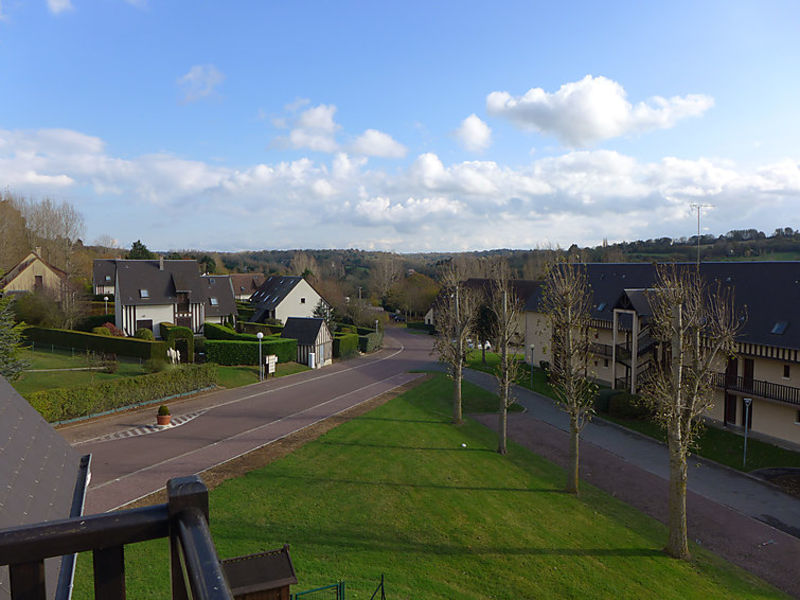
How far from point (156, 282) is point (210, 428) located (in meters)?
26.0

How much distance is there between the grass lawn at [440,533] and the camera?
11.3m

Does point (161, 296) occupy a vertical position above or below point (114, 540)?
below

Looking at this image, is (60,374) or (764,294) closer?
(764,294)

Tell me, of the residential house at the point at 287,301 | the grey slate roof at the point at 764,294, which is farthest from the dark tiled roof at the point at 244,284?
the grey slate roof at the point at 764,294

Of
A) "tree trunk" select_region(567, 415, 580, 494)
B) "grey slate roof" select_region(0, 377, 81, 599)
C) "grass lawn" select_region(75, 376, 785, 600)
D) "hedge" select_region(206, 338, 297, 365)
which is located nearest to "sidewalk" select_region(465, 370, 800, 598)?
"grass lawn" select_region(75, 376, 785, 600)

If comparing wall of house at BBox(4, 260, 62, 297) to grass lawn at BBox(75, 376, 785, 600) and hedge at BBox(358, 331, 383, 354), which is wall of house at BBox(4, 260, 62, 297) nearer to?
hedge at BBox(358, 331, 383, 354)

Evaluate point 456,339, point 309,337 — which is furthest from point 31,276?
point 456,339

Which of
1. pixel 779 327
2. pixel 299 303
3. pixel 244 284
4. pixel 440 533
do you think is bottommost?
pixel 440 533

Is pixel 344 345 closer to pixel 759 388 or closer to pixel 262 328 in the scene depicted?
pixel 262 328

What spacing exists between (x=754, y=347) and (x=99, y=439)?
28.0 meters

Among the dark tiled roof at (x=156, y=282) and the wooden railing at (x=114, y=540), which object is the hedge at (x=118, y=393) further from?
the wooden railing at (x=114, y=540)

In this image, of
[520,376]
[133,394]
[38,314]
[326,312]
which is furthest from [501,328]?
[38,314]

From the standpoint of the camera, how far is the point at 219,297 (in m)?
47.4

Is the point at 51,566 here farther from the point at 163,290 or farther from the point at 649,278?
the point at 163,290
